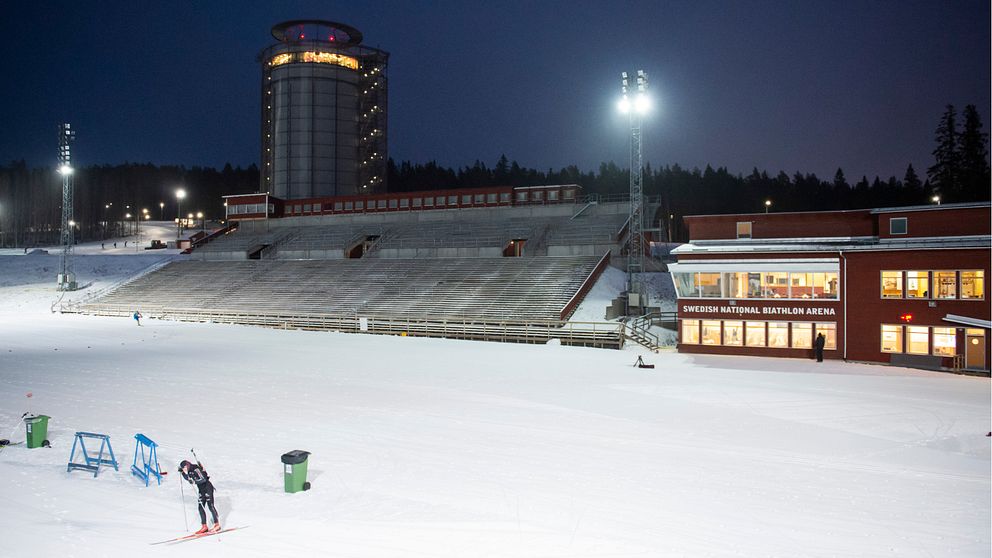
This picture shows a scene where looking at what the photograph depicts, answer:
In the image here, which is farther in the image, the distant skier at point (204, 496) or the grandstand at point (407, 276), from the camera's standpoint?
the grandstand at point (407, 276)

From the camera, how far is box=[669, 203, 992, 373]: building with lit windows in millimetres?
27891

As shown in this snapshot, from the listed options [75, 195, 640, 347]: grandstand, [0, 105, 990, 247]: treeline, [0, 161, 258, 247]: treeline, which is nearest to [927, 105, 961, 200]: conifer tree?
[0, 105, 990, 247]: treeline

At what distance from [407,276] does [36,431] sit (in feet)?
121

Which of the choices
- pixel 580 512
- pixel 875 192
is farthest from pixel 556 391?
pixel 875 192

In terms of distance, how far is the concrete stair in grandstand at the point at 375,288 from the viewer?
1631 inches

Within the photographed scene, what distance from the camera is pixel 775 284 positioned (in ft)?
103

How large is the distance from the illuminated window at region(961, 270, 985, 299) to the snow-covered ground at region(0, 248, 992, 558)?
5.24m

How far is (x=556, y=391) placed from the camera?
65.8 feet

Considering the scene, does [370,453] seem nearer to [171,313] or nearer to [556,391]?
[556,391]

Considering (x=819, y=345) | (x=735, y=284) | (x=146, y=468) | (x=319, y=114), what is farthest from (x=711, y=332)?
(x=319, y=114)

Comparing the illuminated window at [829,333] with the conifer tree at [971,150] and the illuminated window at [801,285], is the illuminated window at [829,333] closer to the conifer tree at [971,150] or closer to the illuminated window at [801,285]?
the illuminated window at [801,285]

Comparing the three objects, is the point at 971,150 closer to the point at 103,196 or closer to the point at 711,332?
the point at 711,332

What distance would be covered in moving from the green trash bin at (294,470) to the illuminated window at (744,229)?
2924 cm

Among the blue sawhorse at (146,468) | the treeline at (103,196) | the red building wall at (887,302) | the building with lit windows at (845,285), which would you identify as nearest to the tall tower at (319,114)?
the treeline at (103,196)
